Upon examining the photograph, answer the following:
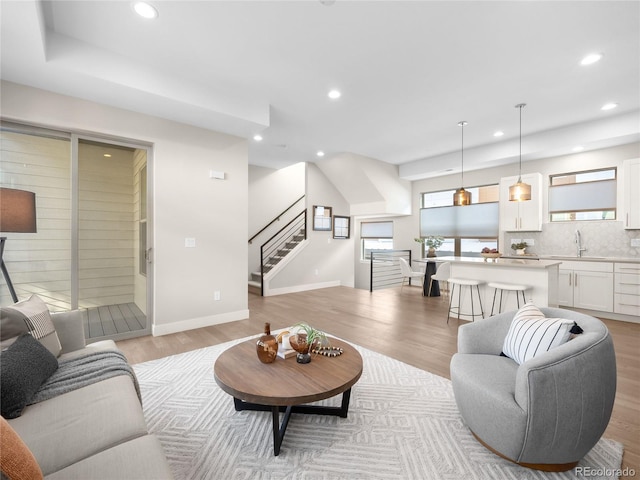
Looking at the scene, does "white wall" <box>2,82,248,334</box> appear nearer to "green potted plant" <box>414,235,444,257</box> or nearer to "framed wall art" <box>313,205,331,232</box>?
"framed wall art" <box>313,205,331,232</box>

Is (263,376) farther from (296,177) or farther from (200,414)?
(296,177)

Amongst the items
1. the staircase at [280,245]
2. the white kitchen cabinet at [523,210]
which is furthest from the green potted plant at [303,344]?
the white kitchen cabinet at [523,210]

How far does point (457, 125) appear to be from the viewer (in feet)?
15.8

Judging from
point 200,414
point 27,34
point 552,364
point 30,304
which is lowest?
point 200,414

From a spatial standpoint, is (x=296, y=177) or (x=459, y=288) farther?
(x=296, y=177)

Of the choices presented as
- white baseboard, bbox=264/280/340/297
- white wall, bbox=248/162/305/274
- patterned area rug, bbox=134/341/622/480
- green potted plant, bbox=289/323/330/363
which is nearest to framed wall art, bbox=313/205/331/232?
white wall, bbox=248/162/305/274

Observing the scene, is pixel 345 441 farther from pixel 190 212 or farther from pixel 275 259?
pixel 275 259

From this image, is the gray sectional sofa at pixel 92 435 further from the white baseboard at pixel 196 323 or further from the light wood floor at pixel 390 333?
the white baseboard at pixel 196 323

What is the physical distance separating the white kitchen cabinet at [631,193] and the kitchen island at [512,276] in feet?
5.30

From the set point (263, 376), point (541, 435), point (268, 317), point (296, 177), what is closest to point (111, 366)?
point (263, 376)

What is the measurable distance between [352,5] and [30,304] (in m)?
3.16

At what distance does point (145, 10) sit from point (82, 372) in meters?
2.69

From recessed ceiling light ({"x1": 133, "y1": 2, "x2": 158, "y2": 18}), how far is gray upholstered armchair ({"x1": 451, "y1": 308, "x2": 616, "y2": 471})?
11.7 ft

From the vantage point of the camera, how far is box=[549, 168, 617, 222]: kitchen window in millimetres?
5004
